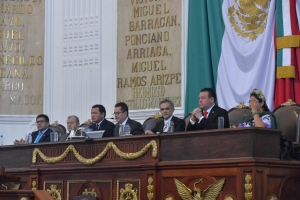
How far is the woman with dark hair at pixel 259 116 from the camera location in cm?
724

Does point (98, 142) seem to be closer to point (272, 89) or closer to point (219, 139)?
point (219, 139)

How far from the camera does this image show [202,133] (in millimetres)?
6477

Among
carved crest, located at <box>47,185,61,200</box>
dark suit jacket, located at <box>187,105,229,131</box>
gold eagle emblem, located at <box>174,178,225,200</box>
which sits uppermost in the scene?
dark suit jacket, located at <box>187,105,229,131</box>

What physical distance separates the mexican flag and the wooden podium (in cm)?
287

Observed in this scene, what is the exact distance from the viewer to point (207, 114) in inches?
314

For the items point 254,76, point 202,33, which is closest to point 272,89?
point 254,76

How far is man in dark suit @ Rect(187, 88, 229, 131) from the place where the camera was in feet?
24.5

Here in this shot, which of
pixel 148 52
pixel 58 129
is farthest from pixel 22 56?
pixel 148 52

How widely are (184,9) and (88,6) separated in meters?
1.91

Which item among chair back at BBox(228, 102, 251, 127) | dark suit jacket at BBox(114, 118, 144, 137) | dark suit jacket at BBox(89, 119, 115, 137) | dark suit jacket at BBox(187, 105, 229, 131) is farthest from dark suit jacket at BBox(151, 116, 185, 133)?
chair back at BBox(228, 102, 251, 127)

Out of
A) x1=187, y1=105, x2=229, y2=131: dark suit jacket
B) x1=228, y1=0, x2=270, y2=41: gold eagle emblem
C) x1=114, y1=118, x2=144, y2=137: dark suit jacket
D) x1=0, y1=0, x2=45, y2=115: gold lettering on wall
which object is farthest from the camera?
x1=0, y1=0, x2=45, y2=115: gold lettering on wall

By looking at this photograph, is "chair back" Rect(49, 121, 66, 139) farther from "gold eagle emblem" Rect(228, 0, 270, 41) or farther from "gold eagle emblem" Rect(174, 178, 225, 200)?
"gold eagle emblem" Rect(174, 178, 225, 200)

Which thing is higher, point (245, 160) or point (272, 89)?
point (272, 89)

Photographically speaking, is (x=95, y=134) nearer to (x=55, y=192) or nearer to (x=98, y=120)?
(x=55, y=192)
